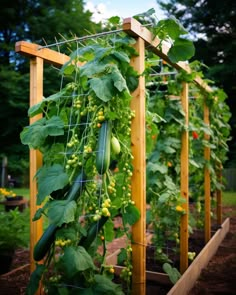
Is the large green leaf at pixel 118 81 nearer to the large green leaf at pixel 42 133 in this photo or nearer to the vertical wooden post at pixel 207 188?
the large green leaf at pixel 42 133

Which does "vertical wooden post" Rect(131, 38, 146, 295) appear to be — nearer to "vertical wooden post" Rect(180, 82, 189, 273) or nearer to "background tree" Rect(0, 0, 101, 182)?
"vertical wooden post" Rect(180, 82, 189, 273)

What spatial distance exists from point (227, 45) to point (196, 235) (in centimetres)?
1059

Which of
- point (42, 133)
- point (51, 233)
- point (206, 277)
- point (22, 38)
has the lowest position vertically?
point (206, 277)

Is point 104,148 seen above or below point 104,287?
above

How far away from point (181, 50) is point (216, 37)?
43.7 ft

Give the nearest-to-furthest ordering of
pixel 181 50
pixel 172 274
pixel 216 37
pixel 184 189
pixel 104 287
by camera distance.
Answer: pixel 104 287, pixel 181 50, pixel 172 274, pixel 184 189, pixel 216 37

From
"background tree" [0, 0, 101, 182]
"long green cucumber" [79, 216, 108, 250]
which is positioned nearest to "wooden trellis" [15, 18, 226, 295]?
Result: "long green cucumber" [79, 216, 108, 250]

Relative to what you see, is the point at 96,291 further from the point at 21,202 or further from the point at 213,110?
the point at 21,202

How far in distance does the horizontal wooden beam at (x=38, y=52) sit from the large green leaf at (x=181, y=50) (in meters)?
1.08

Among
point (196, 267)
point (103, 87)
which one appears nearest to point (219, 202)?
point (196, 267)

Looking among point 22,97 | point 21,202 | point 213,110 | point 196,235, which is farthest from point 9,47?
point 196,235

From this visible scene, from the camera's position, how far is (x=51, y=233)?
2158 mm

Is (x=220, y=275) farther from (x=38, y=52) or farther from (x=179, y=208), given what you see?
(x=38, y=52)

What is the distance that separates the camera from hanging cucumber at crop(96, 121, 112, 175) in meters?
2.13
